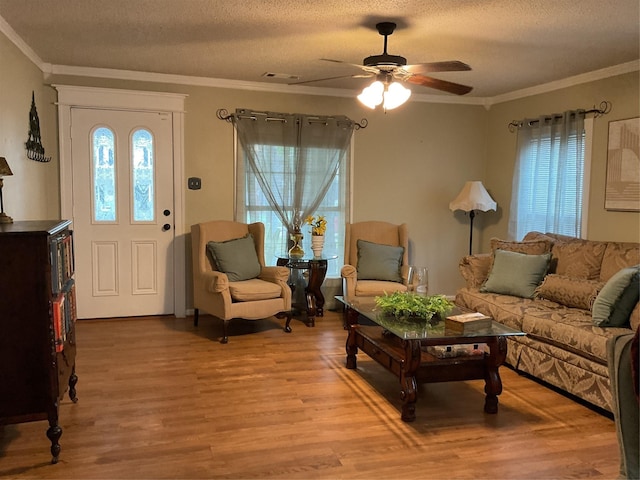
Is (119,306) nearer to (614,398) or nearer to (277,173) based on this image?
(277,173)

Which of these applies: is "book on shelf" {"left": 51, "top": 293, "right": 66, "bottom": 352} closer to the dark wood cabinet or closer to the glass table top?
the dark wood cabinet

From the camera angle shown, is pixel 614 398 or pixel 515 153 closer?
pixel 614 398

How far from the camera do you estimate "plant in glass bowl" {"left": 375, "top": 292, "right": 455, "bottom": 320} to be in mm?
3389

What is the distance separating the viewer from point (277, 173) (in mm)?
5621

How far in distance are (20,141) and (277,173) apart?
92.6 inches

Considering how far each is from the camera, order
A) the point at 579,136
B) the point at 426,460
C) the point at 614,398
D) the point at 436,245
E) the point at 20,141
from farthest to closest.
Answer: the point at 436,245 → the point at 579,136 → the point at 20,141 → the point at 426,460 → the point at 614,398

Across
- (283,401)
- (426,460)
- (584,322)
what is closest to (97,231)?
(283,401)

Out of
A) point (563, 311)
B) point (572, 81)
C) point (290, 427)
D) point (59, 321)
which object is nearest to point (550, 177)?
point (572, 81)

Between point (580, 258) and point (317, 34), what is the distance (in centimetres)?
261

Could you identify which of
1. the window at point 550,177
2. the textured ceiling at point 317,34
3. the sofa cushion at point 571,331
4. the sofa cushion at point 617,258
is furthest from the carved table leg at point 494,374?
the window at point 550,177

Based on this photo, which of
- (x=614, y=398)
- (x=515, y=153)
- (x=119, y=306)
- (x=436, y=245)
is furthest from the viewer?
(x=436, y=245)

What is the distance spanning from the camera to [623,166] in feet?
15.1

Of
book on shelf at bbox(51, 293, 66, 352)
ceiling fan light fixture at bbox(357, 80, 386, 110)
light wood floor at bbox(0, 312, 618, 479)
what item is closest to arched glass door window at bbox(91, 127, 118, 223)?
light wood floor at bbox(0, 312, 618, 479)

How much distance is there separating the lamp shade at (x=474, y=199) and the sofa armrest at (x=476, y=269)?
1071mm
